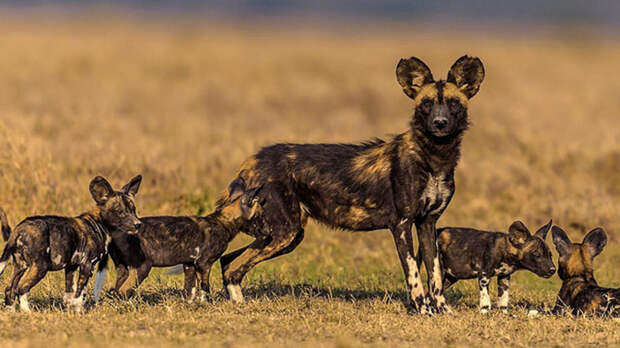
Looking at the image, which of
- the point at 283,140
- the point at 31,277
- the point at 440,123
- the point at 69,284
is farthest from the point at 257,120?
the point at 31,277

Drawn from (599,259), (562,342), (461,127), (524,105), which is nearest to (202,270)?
(461,127)

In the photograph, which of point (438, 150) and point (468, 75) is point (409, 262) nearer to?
point (438, 150)

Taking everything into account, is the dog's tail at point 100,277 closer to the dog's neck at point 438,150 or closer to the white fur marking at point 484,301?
the dog's neck at point 438,150

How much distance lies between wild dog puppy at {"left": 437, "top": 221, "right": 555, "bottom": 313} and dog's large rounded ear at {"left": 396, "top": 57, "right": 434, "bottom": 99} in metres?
1.47

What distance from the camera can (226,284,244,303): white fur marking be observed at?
9078 mm

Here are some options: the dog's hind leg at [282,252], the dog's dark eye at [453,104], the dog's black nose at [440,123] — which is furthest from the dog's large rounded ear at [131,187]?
the dog's dark eye at [453,104]

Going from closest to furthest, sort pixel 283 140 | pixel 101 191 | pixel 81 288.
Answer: pixel 81 288 → pixel 101 191 → pixel 283 140

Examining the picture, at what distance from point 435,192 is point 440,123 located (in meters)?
0.64

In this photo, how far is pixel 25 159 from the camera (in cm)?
1280

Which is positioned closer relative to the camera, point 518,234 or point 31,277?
point 31,277

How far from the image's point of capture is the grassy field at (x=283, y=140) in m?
7.96

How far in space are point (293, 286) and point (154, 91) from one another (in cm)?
1514

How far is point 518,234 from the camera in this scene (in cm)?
915

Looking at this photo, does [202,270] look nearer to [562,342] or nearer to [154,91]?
[562,342]
